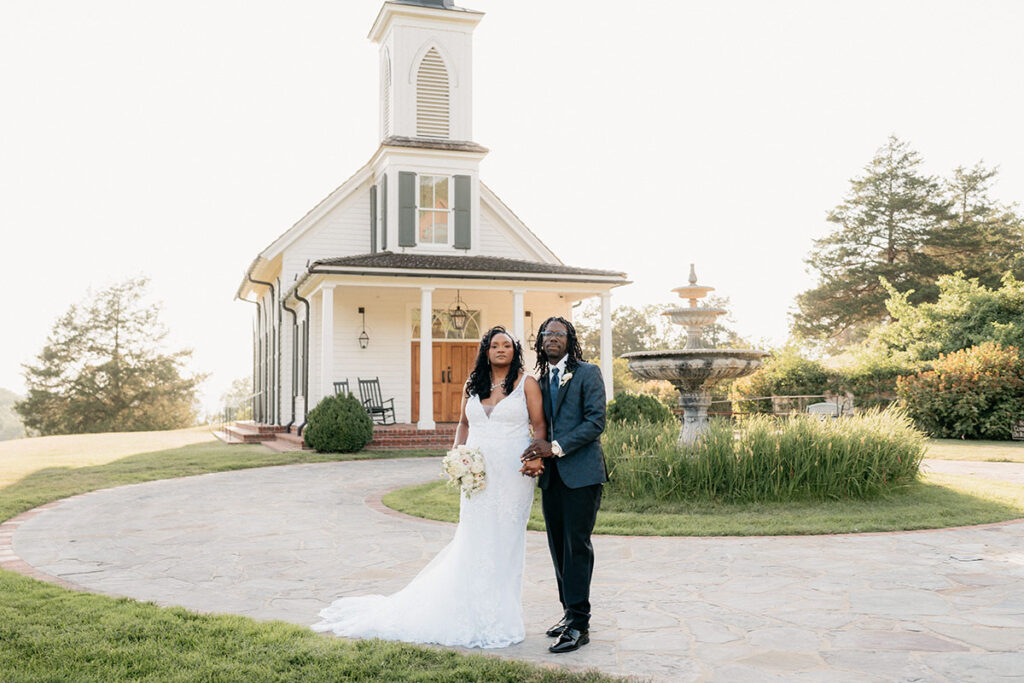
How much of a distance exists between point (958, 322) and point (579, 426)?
22.7 m

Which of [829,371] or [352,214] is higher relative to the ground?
[352,214]

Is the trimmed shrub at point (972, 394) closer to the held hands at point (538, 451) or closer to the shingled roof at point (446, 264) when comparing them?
the shingled roof at point (446, 264)

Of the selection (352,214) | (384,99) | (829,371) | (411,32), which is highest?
(411,32)

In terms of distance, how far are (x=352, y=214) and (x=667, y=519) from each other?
627 inches

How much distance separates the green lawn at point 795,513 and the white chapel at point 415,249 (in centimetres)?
1034

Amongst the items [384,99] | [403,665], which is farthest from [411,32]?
[403,665]

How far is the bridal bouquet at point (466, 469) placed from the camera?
15.2 feet

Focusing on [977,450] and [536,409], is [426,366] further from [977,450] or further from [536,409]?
[536,409]

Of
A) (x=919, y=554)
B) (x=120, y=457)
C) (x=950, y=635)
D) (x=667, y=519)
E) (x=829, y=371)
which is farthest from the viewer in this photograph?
(x=829, y=371)

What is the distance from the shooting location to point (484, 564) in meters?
4.70

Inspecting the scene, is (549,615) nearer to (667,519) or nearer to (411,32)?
(667,519)

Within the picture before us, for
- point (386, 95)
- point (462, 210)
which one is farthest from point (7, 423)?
point (462, 210)

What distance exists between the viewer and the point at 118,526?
8.58 m

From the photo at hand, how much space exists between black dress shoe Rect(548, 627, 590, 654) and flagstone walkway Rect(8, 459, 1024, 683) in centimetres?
5
